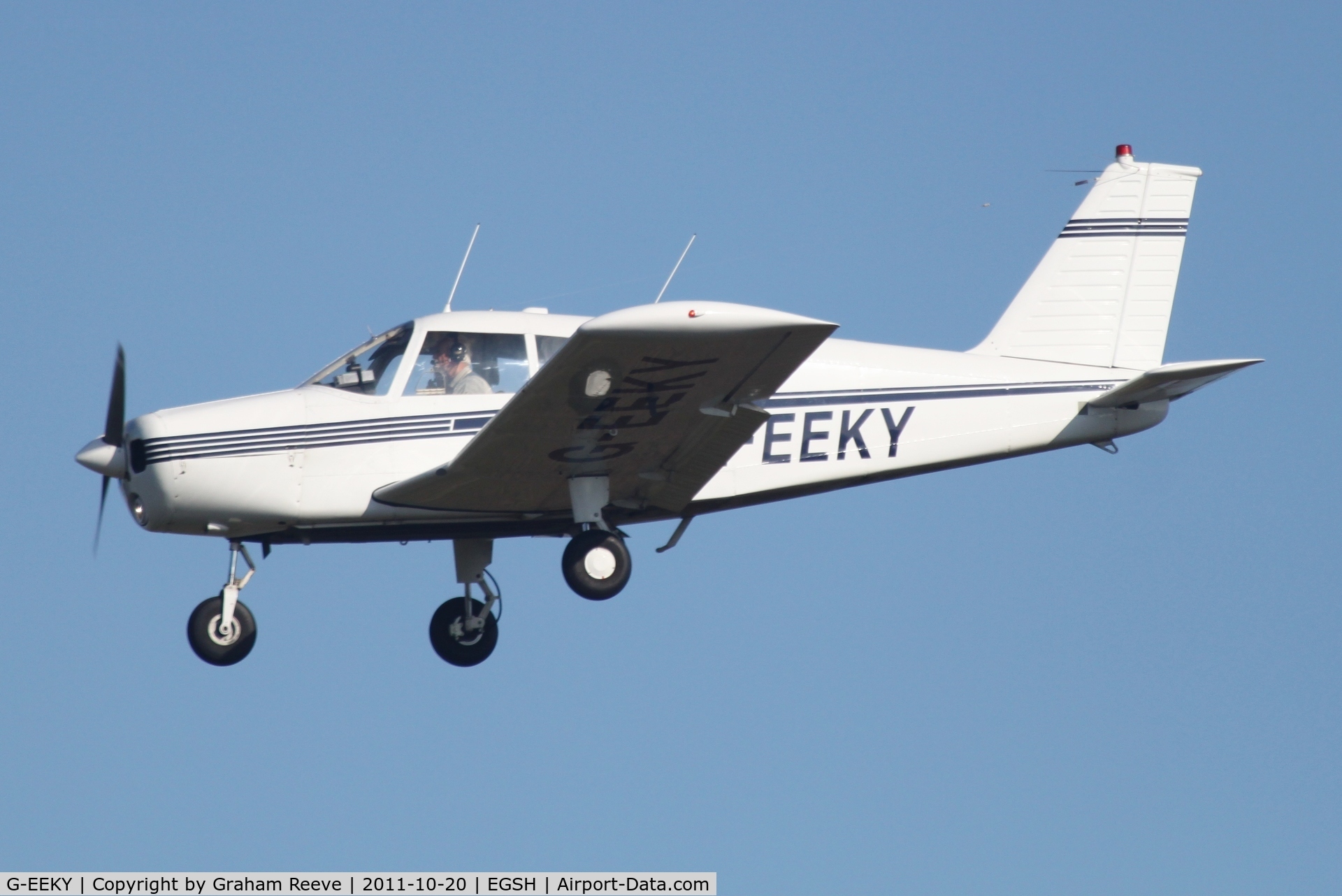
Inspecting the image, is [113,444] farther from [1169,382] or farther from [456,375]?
[1169,382]

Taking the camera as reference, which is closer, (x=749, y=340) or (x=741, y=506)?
(x=749, y=340)

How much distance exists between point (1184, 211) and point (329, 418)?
742 cm

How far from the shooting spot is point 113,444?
11.8m

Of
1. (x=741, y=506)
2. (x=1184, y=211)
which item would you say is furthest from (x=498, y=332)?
(x=1184, y=211)

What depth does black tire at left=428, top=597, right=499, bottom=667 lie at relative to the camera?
43.4 ft

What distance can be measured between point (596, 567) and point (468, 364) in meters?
1.71

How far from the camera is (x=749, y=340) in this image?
9.98m

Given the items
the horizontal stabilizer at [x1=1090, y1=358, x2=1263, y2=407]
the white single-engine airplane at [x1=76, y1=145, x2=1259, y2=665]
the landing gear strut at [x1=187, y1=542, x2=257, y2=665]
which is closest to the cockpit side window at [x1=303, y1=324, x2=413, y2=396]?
the white single-engine airplane at [x1=76, y1=145, x2=1259, y2=665]

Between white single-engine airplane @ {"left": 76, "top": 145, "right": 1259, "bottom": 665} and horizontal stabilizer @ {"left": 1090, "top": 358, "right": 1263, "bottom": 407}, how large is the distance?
2cm

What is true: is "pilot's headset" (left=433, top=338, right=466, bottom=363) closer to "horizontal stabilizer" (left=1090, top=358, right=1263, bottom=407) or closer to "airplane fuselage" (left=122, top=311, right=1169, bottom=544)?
"airplane fuselage" (left=122, top=311, right=1169, bottom=544)

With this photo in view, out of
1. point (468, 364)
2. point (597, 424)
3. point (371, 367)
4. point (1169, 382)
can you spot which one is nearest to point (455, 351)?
point (468, 364)

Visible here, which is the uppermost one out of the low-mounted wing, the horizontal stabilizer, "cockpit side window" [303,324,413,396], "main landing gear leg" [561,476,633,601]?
the horizontal stabilizer

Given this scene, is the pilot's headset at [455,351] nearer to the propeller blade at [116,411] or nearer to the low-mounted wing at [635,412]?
the low-mounted wing at [635,412]

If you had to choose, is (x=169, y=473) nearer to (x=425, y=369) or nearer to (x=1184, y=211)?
(x=425, y=369)
